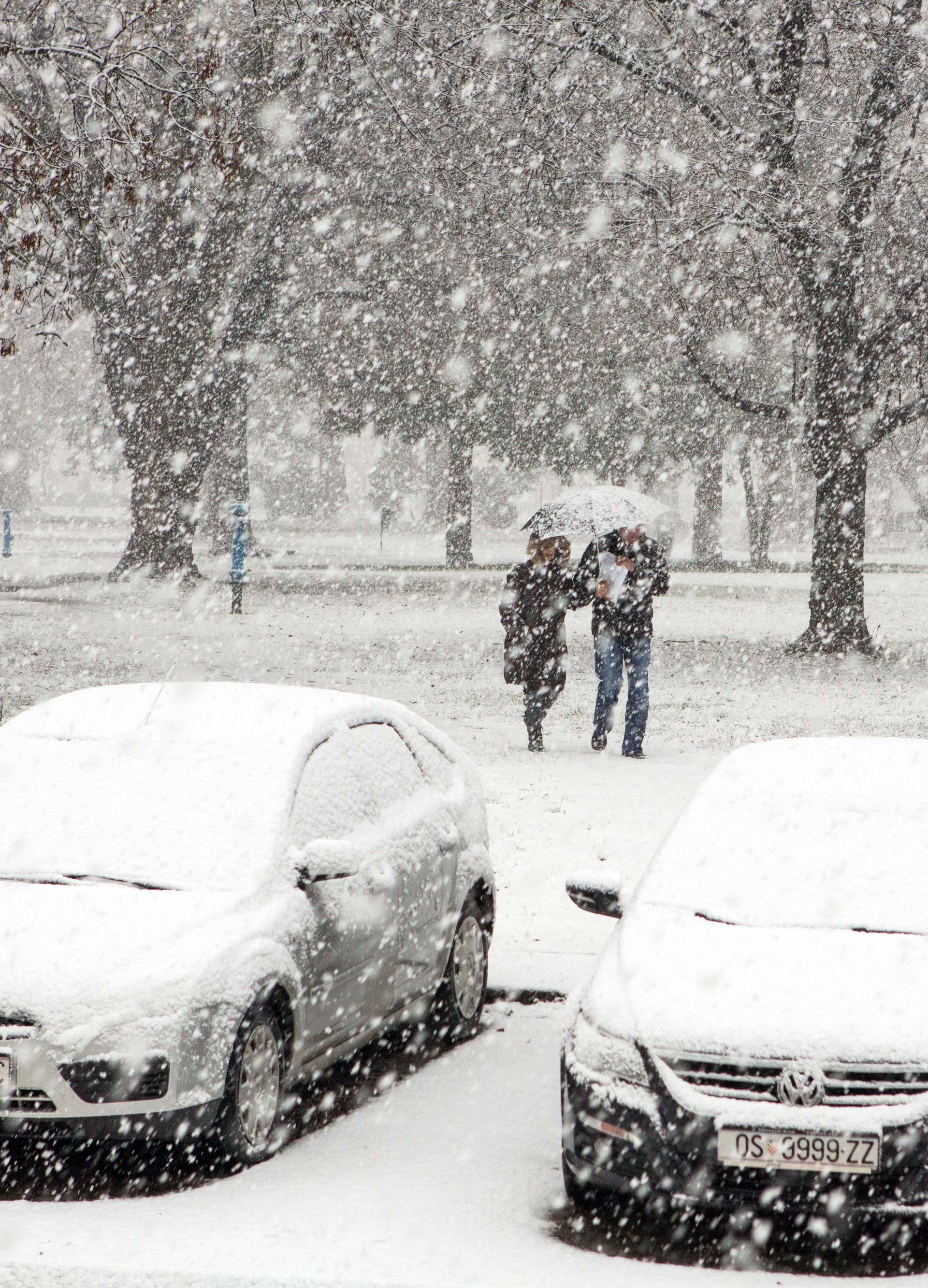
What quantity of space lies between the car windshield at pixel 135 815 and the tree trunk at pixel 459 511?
41046mm

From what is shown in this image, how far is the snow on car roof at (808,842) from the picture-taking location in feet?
17.5

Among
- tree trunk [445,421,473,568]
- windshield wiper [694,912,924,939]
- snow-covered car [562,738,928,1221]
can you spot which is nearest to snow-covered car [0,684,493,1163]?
snow-covered car [562,738,928,1221]

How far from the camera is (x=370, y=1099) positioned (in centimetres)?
602

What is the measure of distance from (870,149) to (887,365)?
7871 millimetres

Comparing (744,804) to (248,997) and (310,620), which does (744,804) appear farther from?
(310,620)

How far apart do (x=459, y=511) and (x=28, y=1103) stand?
44.1m

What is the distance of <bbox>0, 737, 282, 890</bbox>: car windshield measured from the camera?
559 centimetres

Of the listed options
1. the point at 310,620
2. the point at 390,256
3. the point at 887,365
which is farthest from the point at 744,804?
the point at 390,256

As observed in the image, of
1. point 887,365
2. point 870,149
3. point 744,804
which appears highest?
point 870,149

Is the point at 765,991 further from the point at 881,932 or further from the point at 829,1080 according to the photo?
the point at 881,932

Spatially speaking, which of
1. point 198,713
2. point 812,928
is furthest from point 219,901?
point 812,928

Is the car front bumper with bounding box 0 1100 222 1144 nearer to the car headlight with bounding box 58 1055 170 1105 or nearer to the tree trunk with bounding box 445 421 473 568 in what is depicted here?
the car headlight with bounding box 58 1055 170 1105

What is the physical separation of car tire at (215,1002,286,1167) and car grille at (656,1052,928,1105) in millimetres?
1390

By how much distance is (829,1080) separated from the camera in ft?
14.9
